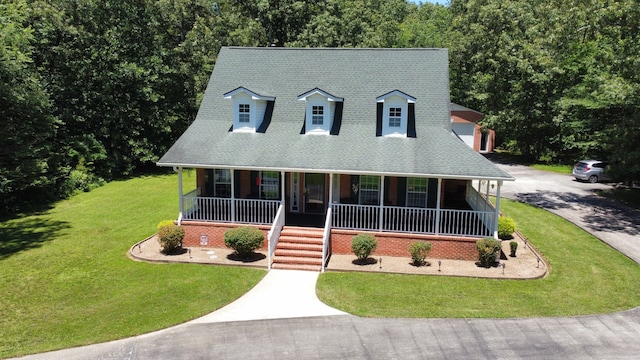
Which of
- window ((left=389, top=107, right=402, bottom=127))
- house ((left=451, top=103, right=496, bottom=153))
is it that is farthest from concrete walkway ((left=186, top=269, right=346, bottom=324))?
house ((left=451, top=103, right=496, bottom=153))

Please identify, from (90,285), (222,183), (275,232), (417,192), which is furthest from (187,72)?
(90,285)

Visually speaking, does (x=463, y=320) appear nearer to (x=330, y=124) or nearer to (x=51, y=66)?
(x=330, y=124)

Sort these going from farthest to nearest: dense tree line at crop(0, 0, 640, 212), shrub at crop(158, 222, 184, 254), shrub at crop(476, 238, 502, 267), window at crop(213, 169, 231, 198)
A: dense tree line at crop(0, 0, 640, 212), window at crop(213, 169, 231, 198), shrub at crop(158, 222, 184, 254), shrub at crop(476, 238, 502, 267)

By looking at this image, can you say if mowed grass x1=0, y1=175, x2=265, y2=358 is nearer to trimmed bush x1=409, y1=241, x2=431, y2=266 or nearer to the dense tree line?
trimmed bush x1=409, y1=241, x2=431, y2=266

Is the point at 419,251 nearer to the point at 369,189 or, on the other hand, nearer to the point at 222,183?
the point at 369,189

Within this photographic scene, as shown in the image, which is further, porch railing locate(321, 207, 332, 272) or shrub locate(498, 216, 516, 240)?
shrub locate(498, 216, 516, 240)

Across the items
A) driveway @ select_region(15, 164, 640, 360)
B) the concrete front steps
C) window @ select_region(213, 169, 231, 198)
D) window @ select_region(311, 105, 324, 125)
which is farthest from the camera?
window @ select_region(213, 169, 231, 198)

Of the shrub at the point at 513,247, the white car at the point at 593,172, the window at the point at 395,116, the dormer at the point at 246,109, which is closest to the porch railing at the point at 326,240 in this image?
the window at the point at 395,116
